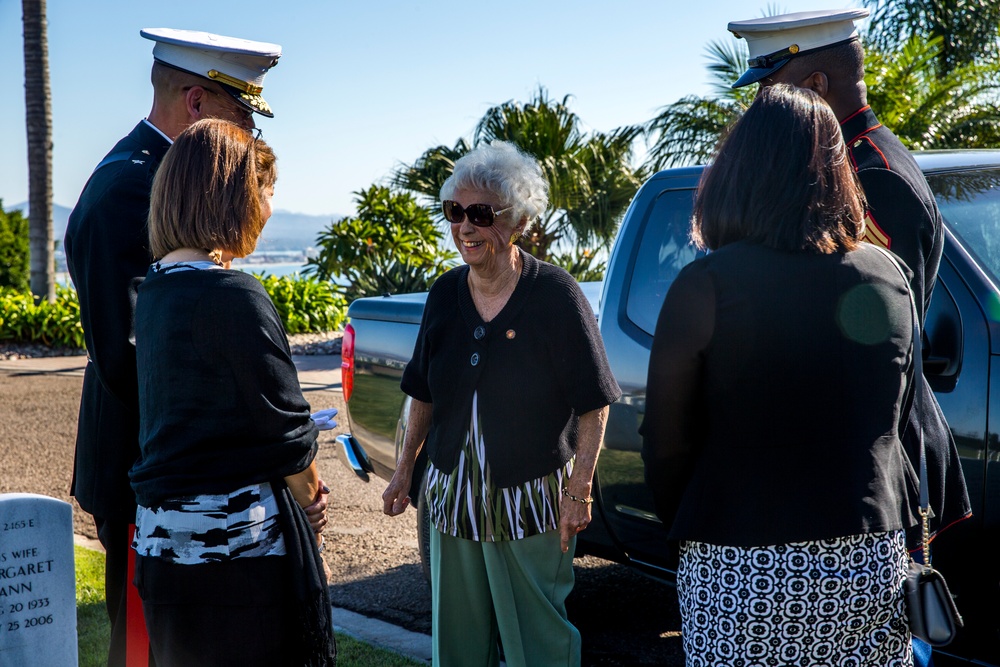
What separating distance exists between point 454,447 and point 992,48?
15.4 m

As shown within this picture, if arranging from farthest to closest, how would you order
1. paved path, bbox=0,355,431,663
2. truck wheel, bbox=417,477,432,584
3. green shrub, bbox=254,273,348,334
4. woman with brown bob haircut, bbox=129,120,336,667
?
green shrub, bbox=254,273,348,334
paved path, bbox=0,355,431,663
truck wheel, bbox=417,477,432,584
woman with brown bob haircut, bbox=129,120,336,667

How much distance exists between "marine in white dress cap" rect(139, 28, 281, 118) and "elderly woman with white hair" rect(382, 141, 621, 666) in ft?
2.35

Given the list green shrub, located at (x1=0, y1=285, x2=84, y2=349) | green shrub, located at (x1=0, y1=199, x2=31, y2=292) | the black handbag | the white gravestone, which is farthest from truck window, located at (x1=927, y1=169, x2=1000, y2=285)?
green shrub, located at (x1=0, y1=199, x2=31, y2=292)

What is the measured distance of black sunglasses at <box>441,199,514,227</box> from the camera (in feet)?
9.80

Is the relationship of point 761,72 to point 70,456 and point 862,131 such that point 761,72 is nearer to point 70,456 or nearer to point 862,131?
point 862,131

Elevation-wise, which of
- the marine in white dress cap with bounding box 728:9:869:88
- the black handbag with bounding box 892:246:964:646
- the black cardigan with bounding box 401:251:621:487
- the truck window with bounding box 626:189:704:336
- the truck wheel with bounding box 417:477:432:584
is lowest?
the truck wheel with bounding box 417:477:432:584

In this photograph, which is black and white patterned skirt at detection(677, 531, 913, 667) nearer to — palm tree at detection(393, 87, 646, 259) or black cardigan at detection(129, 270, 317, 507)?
black cardigan at detection(129, 270, 317, 507)

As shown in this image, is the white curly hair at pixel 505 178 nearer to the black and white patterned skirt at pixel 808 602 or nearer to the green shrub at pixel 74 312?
the black and white patterned skirt at pixel 808 602

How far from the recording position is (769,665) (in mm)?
2025

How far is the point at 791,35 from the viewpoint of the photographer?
9.25 ft

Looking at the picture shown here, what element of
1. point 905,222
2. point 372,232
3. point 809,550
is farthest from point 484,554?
point 372,232

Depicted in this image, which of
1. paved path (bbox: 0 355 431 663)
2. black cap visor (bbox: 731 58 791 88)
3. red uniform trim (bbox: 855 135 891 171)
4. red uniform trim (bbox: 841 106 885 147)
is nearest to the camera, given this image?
red uniform trim (bbox: 855 135 891 171)

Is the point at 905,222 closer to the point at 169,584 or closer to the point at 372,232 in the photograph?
the point at 169,584

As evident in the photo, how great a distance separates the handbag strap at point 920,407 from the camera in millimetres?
2104
